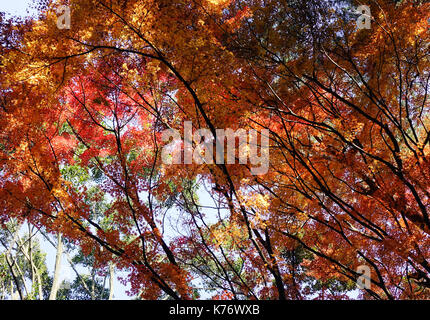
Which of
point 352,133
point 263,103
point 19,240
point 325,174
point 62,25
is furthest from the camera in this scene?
point 19,240

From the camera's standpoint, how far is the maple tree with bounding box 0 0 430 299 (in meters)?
6.32

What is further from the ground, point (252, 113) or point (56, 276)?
point (252, 113)

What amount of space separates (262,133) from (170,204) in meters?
7.31

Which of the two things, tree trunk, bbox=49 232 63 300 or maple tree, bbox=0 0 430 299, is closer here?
maple tree, bbox=0 0 430 299

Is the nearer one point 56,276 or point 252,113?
point 252,113

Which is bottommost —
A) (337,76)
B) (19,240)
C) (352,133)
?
(19,240)

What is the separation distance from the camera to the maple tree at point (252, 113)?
6324mm

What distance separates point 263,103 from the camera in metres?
7.77

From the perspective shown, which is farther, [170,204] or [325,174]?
[170,204]

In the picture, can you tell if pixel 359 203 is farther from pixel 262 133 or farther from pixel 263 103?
pixel 263 103

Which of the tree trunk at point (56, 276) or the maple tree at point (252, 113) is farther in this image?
the tree trunk at point (56, 276)

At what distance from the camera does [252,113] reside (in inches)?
309
